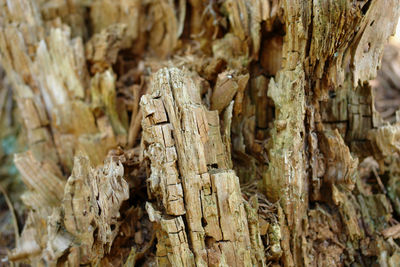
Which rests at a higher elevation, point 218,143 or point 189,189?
point 218,143

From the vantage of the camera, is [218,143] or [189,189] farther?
[218,143]

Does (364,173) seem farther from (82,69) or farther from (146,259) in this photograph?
(82,69)

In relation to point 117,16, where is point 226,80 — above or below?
below

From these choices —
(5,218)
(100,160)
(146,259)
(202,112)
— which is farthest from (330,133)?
(5,218)
